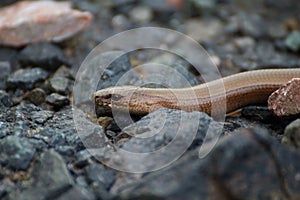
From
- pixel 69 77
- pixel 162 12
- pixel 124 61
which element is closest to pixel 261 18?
pixel 162 12

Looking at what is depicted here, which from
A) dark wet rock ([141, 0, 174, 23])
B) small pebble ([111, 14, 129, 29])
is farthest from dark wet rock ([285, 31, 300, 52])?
small pebble ([111, 14, 129, 29])

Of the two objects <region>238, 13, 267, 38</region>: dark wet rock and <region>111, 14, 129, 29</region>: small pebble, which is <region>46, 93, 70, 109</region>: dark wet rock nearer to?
<region>111, 14, 129, 29</region>: small pebble

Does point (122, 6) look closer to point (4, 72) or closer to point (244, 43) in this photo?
point (244, 43)

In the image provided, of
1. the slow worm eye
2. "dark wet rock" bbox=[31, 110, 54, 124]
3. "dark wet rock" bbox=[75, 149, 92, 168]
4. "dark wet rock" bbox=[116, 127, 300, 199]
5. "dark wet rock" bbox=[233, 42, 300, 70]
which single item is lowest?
"dark wet rock" bbox=[233, 42, 300, 70]

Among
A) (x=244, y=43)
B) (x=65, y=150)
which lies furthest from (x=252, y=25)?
(x=65, y=150)

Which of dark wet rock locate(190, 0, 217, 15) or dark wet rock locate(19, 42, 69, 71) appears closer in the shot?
dark wet rock locate(19, 42, 69, 71)

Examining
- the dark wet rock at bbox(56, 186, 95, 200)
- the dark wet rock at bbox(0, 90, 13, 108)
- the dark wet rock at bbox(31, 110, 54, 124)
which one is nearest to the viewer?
the dark wet rock at bbox(56, 186, 95, 200)
